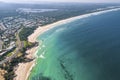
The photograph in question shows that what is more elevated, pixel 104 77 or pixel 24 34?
pixel 104 77

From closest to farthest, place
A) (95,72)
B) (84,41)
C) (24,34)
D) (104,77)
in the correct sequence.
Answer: (104,77)
(95,72)
(84,41)
(24,34)

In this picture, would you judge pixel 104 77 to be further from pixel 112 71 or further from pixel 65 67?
pixel 65 67

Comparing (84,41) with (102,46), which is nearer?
(102,46)

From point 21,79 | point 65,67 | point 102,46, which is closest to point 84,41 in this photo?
point 102,46

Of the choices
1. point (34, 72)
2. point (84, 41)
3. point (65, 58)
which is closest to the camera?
point (34, 72)

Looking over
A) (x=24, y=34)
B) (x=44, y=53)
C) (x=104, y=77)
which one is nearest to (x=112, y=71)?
(x=104, y=77)

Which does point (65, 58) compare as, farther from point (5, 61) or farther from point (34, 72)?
point (5, 61)

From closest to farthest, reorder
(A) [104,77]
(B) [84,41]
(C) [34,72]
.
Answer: (A) [104,77], (C) [34,72], (B) [84,41]

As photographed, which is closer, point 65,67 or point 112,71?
point 112,71

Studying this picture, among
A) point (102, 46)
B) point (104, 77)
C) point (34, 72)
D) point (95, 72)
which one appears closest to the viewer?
point (104, 77)
